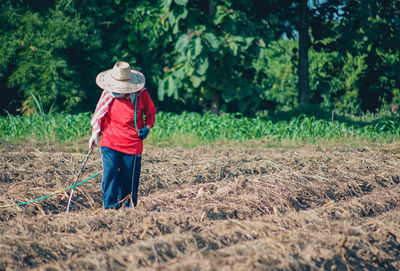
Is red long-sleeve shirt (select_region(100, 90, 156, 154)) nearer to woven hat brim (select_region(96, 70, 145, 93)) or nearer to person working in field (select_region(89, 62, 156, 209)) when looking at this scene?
person working in field (select_region(89, 62, 156, 209))

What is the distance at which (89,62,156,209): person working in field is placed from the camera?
4.54m

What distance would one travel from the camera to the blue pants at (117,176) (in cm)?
457

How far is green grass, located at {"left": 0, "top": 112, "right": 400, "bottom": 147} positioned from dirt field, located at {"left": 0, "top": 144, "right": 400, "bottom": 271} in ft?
5.38

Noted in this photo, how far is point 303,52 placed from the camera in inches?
452

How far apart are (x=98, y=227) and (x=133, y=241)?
1.43 feet

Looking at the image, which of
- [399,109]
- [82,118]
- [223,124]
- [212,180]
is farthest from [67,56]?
[399,109]

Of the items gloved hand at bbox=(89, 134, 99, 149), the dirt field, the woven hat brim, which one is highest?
the woven hat brim

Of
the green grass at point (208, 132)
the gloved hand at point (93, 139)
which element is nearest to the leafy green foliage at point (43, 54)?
the green grass at point (208, 132)

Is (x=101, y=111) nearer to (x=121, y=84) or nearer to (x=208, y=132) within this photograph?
(x=121, y=84)

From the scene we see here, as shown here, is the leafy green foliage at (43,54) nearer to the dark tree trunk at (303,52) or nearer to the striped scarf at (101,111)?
the dark tree trunk at (303,52)

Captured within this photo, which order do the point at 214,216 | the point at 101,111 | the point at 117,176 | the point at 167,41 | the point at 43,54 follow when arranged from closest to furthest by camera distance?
1. the point at 214,216
2. the point at 101,111
3. the point at 117,176
4. the point at 43,54
5. the point at 167,41

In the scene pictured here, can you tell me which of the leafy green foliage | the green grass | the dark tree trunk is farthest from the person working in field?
the dark tree trunk

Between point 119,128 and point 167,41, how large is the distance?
24.4 feet

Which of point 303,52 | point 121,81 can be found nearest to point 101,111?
point 121,81
